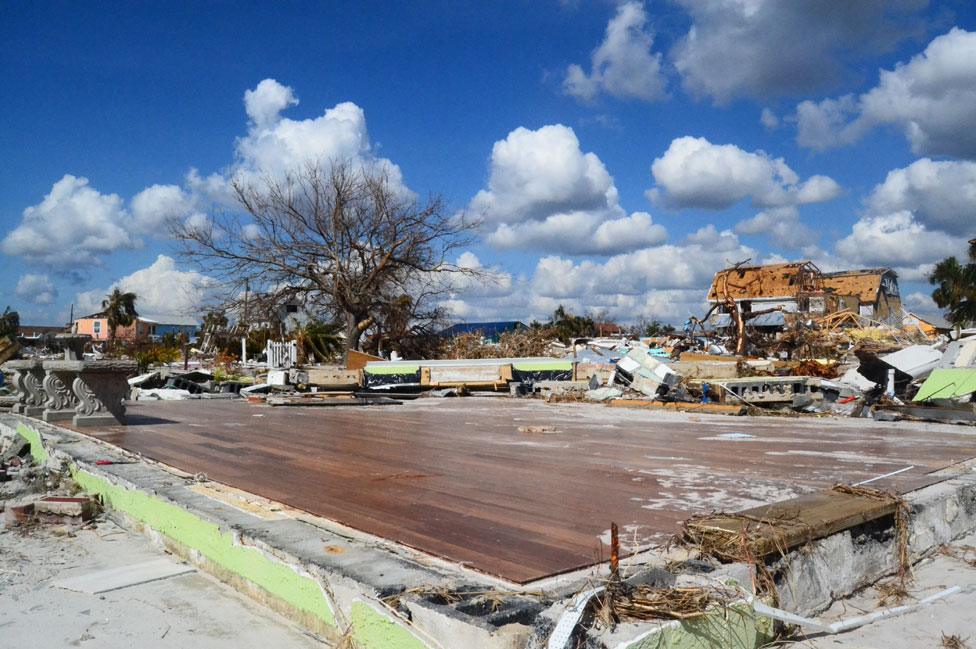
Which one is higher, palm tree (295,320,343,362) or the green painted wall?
palm tree (295,320,343,362)

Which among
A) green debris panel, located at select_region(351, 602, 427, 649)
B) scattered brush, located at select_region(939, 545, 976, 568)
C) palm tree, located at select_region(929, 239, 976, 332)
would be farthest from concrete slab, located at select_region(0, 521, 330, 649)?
palm tree, located at select_region(929, 239, 976, 332)

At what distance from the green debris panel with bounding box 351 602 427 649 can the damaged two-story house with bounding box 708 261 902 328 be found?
18.1m

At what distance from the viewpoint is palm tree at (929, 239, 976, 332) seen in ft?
102

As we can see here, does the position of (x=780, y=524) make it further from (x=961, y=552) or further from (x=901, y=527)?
(x=961, y=552)

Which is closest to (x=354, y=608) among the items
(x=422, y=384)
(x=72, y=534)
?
(x=72, y=534)

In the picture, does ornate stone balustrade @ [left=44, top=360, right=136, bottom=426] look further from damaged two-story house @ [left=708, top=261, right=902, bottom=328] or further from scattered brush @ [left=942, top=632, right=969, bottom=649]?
damaged two-story house @ [left=708, top=261, right=902, bottom=328]

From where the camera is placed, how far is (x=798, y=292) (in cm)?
2392

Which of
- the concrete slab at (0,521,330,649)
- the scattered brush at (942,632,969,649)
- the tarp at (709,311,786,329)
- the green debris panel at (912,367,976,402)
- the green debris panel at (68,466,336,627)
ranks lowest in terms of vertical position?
the scattered brush at (942,632,969,649)

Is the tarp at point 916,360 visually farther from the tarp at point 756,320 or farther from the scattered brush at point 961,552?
the tarp at point 756,320

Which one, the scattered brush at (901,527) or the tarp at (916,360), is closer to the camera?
the scattered brush at (901,527)

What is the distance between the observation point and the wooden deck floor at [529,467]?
3.21 metres

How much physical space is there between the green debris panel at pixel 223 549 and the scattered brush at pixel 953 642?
2.26m

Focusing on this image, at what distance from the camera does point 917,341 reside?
695 inches

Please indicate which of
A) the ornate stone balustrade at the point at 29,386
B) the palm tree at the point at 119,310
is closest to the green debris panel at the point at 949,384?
the ornate stone balustrade at the point at 29,386
